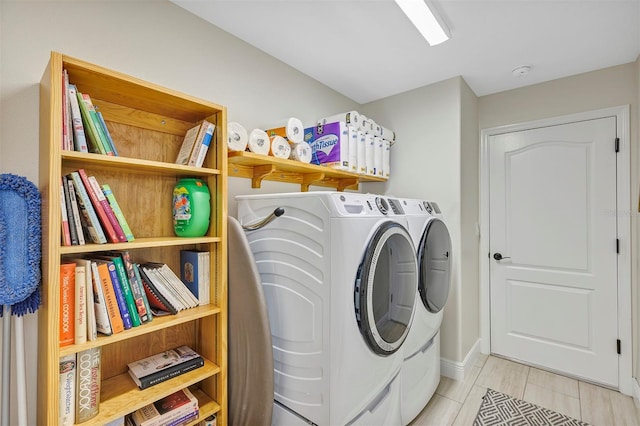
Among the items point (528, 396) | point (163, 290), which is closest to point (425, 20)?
point (163, 290)

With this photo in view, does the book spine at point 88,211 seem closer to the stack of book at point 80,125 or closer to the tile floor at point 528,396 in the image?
the stack of book at point 80,125

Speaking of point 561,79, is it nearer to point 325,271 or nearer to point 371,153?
point 371,153

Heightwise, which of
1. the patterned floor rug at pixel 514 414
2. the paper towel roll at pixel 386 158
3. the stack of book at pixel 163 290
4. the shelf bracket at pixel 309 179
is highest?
the paper towel roll at pixel 386 158

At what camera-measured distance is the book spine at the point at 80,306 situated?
1.05 m

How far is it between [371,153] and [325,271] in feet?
4.84

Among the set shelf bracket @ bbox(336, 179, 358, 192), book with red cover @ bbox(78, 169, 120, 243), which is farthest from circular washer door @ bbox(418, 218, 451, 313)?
book with red cover @ bbox(78, 169, 120, 243)

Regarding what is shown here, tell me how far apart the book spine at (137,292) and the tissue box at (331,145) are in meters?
1.36

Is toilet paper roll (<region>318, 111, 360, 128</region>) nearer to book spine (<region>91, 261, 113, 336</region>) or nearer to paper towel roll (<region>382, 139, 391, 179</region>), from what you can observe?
paper towel roll (<region>382, 139, 391, 179</region>)

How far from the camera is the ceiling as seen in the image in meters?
1.62

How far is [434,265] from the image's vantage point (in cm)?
196

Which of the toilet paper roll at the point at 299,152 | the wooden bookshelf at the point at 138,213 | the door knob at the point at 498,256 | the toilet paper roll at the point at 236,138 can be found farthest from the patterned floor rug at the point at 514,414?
the toilet paper roll at the point at 236,138

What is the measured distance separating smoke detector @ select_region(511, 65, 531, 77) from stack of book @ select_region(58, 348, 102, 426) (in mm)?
3163

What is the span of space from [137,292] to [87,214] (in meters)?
0.37

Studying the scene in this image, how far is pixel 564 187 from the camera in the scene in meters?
2.45
